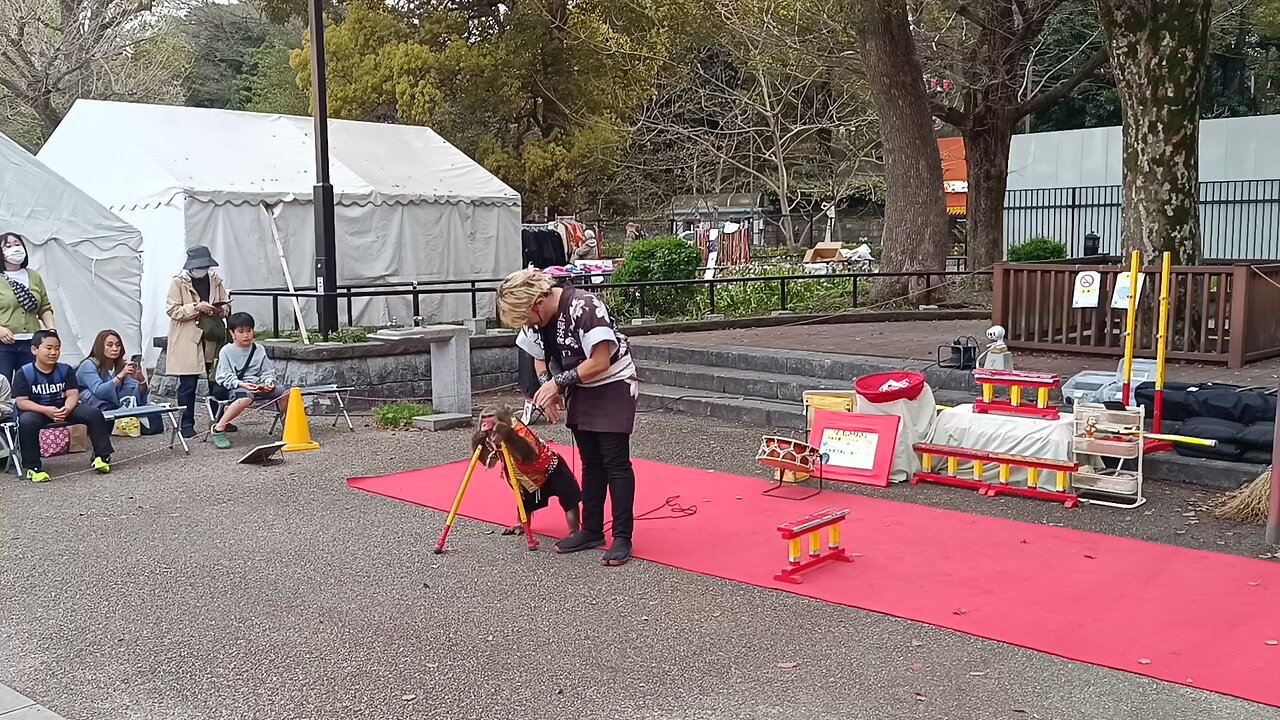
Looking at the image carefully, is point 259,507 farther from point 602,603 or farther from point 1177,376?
point 1177,376

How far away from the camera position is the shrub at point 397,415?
10688mm

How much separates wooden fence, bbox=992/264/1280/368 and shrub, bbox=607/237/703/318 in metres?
4.99

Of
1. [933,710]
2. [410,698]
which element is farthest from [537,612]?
[933,710]

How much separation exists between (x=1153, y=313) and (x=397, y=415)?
722 cm

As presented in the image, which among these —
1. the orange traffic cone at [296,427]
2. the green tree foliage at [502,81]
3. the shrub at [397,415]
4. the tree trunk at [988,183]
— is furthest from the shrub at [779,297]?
the green tree foliage at [502,81]

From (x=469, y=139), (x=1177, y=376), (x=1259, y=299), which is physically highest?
(x=469, y=139)

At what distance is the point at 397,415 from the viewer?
10.7 metres

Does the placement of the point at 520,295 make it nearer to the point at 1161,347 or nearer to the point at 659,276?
the point at 1161,347

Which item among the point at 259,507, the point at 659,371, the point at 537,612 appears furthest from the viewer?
the point at 659,371

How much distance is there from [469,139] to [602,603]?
865 inches

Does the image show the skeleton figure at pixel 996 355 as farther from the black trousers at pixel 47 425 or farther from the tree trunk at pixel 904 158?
the tree trunk at pixel 904 158

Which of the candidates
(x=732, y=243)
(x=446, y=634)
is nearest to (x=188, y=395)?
(x=446, y=634)

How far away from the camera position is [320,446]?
9.81m

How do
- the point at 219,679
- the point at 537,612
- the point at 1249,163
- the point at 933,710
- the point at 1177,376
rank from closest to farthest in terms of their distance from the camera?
the point at 933,710, the point at 219,679, the point at 537,612, the point at 1177,376, the point at 1249,163
